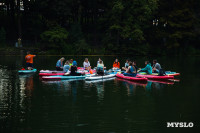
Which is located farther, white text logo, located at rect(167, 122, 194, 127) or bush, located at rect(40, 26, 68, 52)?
bush, located at rect(40, 26, 68, 52)

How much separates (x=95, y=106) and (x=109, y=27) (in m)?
52.5

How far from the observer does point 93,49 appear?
69.4 m

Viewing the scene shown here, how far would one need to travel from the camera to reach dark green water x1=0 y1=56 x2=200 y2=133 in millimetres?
15617

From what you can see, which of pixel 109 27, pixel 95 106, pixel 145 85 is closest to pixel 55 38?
pixel 109 27

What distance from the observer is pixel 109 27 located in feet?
233

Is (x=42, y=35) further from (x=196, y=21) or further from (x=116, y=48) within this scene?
(x=196, y=21)

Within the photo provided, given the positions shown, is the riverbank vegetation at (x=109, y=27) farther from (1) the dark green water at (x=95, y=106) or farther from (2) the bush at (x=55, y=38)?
(1) the dark green water at (x=95, y=106)

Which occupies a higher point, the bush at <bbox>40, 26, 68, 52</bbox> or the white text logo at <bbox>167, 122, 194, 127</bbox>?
the bush at <bbox>40, 26, 68, 52</bbox>

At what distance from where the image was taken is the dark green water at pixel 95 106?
15617mm

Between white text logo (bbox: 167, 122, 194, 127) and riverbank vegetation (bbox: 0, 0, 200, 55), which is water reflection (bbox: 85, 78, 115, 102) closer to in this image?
white text logo (bbox: 167, 122, 194, 127)

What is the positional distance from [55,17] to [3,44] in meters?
11.9

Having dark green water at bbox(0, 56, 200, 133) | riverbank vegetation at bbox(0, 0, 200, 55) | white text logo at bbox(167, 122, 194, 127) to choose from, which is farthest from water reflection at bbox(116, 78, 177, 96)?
riverbank vegetation at bbox(0, 0, 200, 55)

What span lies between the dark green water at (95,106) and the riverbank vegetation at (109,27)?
128 ft

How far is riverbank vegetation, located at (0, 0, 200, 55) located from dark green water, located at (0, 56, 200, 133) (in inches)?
1534
